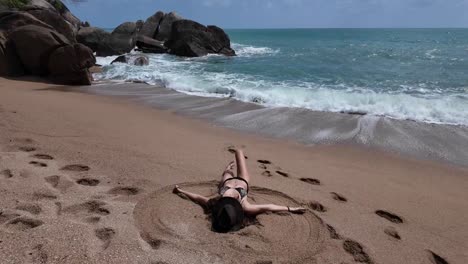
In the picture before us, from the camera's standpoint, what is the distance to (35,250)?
7.97 feet

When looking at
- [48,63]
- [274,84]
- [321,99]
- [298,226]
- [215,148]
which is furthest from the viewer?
[274,84]

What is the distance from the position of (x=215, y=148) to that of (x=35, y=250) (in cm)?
297

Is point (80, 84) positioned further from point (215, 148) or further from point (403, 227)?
point (403, 227)

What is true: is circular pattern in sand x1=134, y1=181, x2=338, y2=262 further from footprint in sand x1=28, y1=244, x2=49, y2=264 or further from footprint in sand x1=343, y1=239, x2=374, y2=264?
footprint in sand x1=28, y1=244, x2=49, y2=264

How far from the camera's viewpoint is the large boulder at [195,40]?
71.9 feet

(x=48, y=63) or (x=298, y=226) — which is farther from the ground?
(x=48, y=63)

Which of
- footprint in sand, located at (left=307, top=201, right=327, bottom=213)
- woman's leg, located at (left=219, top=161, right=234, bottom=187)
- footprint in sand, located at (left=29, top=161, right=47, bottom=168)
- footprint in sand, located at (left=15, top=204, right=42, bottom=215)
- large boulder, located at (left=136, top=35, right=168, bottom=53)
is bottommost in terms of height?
footprint in sand, located at (left=307, top=201, right=327, bottom=213)

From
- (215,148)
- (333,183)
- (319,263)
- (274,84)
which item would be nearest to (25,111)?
(215,148)

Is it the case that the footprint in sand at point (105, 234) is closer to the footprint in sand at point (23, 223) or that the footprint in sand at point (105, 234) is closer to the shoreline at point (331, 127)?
the footprint in sand at point (23, 223)

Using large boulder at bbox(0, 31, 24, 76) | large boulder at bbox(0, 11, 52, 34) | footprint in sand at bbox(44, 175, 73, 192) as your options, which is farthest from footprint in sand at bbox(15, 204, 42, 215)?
large boulder at bbox(0, 11, 52, 34)

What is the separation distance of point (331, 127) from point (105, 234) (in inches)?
190

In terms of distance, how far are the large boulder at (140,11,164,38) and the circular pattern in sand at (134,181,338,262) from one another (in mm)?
26106

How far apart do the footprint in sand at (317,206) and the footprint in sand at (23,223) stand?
2.32 metres

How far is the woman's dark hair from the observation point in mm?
2957
